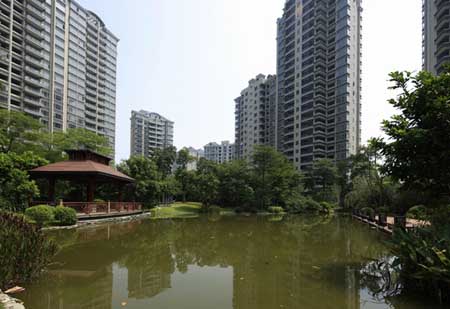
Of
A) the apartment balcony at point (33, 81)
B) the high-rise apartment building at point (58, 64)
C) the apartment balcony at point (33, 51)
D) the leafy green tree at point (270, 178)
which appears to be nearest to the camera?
the leafy green tree at point (270, 178)

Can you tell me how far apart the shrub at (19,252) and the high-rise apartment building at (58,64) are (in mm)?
40272

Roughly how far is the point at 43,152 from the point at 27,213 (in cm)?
1437

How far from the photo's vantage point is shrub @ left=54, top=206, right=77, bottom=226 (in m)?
15.5

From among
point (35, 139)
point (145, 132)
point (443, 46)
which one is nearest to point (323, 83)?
point (443, 46)

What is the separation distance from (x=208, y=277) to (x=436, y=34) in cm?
4780

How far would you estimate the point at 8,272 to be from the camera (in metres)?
5.20

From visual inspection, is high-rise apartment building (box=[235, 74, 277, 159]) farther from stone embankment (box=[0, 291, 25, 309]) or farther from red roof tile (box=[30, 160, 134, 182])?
stone embankment (box=[0, 291, 25, 309])

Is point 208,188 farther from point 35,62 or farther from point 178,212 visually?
point 35,62

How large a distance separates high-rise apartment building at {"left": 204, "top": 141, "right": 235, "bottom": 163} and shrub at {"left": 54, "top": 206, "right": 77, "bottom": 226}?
9242cm

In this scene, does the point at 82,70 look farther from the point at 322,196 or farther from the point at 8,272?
the point at 8,272

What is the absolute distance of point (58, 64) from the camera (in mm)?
54000

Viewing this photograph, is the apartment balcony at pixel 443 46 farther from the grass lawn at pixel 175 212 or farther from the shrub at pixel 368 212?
the grass lawn at pixel 175 212

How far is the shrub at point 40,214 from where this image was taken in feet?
46.0

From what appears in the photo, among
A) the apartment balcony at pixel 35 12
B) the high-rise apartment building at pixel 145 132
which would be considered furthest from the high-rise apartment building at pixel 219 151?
the apartment balcony at pixel 35 12
